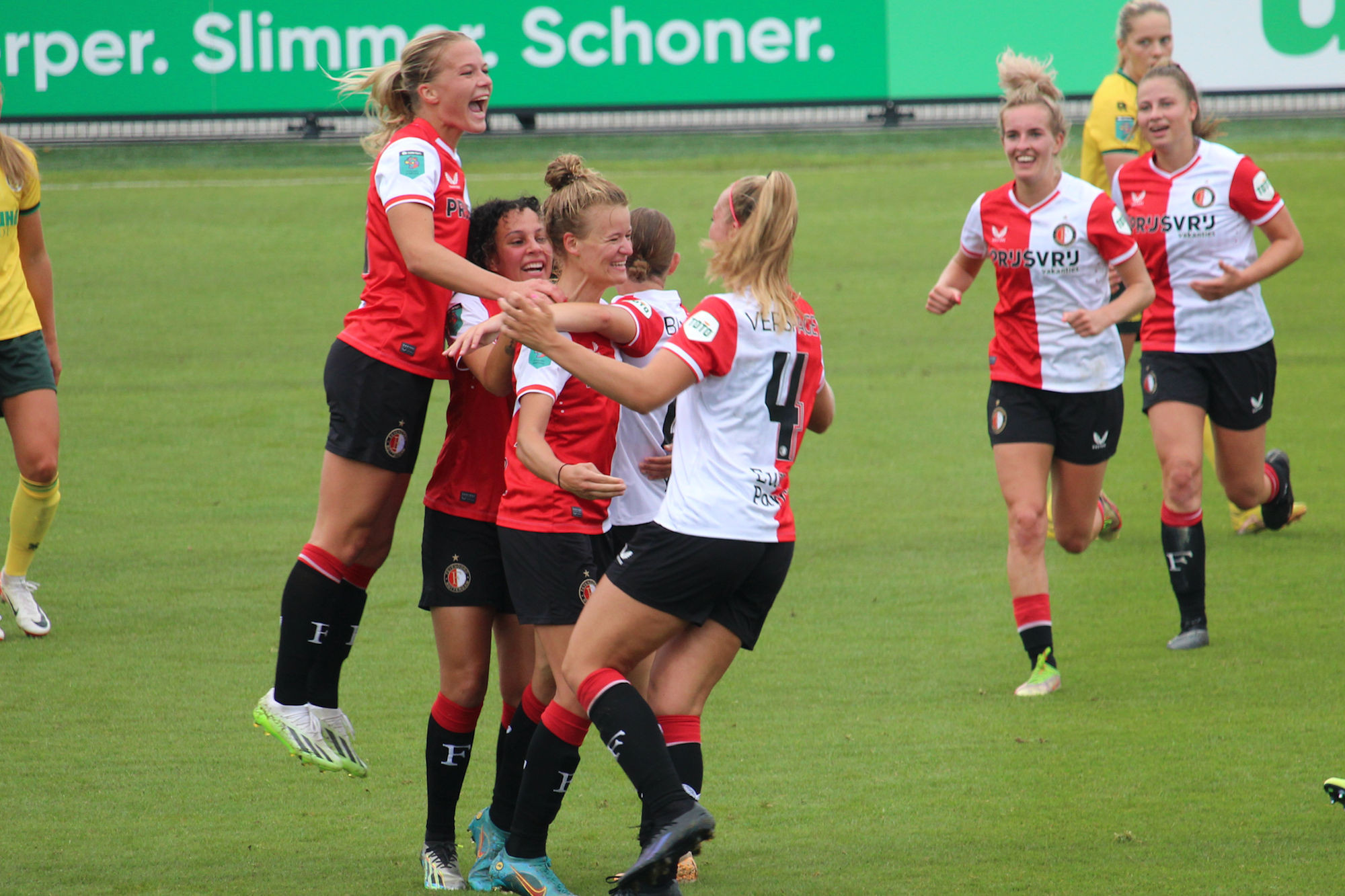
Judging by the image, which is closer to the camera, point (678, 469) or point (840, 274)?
point (678, 469)

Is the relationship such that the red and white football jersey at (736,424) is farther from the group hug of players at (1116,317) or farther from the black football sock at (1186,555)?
the black football sock at (1186,555)

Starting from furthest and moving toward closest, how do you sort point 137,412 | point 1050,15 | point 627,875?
point 1050,15
point 137,412
point 627,875

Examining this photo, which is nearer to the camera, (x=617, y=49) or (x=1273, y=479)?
(x=1273, y=479)

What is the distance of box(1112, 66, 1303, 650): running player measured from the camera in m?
6.00

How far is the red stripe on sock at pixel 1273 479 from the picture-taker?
7246 millimetres

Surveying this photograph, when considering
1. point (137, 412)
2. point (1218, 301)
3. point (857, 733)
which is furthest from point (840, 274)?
point (857, 733)

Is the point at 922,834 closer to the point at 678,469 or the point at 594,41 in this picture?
the point at 678,469

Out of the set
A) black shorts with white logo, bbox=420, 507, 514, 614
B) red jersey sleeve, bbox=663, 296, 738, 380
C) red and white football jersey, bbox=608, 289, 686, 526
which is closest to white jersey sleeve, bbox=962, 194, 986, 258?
red and white football jersey, bbox=608, 289, 686, 526

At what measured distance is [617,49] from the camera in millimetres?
16922

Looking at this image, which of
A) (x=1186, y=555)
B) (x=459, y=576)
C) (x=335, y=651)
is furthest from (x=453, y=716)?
(x=1186, y=555)

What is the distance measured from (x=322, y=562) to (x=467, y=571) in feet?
2.13

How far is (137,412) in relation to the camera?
1103 cm

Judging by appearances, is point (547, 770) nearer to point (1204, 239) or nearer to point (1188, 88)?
point (1204, 239)

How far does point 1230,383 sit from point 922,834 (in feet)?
8.92
